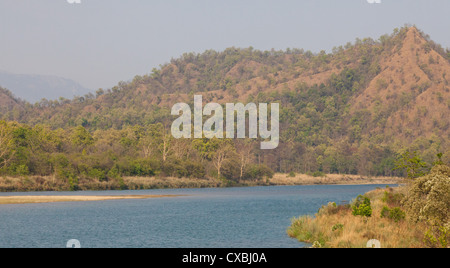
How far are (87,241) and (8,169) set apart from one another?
60012mm

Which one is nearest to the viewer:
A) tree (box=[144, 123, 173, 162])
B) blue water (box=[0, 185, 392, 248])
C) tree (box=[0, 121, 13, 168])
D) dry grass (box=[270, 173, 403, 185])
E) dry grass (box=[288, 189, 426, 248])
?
dry grass (box=[288, 189, 426, 248])

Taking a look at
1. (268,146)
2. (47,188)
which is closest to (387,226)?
(47,188)

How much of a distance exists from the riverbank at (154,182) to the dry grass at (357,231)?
19.2 meters

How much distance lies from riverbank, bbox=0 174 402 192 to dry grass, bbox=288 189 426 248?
19174mm

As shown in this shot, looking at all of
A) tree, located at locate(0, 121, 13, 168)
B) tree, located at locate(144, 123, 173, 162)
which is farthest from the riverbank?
tree, located at locate(144, 123, 173, 162)

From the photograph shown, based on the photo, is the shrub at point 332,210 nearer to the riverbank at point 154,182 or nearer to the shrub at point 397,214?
the shrub at point 397,214

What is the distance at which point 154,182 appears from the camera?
370 feet

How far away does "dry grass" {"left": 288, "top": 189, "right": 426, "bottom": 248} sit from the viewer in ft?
88.6

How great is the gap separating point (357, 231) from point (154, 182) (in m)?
85.8

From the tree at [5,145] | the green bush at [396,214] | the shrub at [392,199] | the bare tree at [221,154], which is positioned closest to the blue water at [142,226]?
the green bush at [396,214]

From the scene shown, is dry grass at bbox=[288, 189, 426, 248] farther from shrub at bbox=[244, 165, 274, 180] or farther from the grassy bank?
shrub at bbox=[244, 165, 274, 180]

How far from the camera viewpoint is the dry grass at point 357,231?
27000 mm
